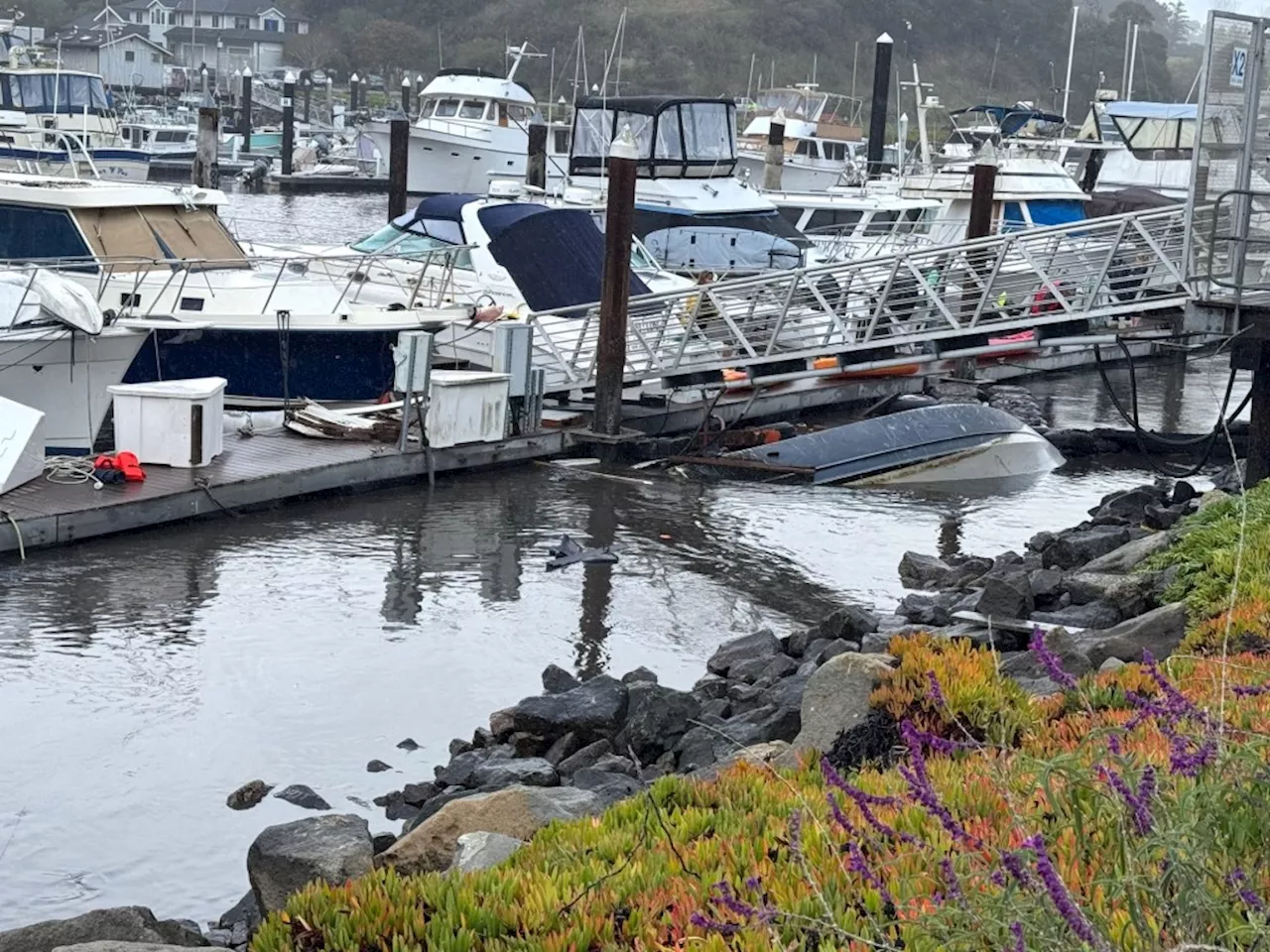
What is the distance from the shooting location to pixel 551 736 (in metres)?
9.91

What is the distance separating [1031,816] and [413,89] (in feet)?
353

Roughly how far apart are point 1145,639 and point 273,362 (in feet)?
38.8

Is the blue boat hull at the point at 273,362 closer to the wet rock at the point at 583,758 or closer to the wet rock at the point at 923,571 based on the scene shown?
the wet rock at the point at 923,571

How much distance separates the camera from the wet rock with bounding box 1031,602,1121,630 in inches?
454

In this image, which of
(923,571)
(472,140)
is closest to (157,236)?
(923,571)

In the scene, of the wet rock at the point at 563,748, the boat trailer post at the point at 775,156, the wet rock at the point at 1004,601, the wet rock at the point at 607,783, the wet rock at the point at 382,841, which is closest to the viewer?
the wet rock at the point at 382,841

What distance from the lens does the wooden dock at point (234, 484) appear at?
1412 centimetres

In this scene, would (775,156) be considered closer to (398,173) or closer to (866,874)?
(398,173)

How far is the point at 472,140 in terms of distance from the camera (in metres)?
52.5

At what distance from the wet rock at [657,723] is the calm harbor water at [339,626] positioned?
131 cm

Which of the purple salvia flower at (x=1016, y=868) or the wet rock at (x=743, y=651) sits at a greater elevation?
the purple salvia flower at (x=1016, y=868)

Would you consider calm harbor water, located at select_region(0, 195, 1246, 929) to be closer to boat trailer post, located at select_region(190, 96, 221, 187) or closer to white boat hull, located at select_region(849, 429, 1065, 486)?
white boat hull, located at select_region(849, 429, 1065, 486)

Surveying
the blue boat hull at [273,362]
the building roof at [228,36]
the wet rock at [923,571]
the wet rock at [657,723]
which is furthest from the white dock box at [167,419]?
the building roof at [228,36]

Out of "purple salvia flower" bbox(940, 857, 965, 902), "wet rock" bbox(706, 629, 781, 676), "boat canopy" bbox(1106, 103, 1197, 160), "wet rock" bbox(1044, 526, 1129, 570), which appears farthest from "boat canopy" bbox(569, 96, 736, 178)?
"purple salvia flower" bbox(940, 857, 965, 902)
